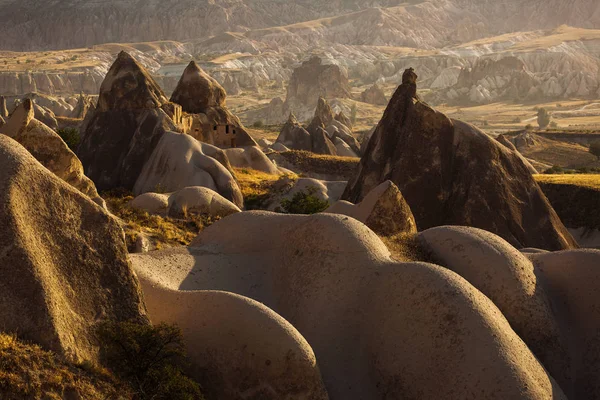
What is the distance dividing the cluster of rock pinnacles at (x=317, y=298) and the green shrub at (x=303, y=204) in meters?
11.1

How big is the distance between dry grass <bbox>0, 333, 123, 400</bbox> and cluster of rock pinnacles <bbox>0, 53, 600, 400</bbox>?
0.27 m

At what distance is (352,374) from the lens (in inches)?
497

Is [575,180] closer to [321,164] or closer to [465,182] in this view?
[465,182]

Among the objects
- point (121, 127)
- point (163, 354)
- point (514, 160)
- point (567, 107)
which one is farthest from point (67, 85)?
point (163, 354)

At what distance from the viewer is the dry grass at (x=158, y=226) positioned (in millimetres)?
23297

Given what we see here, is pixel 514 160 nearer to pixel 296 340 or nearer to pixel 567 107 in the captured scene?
pixel 296 340

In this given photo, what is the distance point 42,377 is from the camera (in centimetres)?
880

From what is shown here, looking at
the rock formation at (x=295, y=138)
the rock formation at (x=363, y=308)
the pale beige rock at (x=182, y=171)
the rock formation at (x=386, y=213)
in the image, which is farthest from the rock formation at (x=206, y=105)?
the rock formation at (x=363, y=308)

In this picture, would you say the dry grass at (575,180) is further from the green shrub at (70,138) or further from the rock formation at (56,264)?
the rock formation at (56,264)

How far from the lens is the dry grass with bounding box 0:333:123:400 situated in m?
8.52

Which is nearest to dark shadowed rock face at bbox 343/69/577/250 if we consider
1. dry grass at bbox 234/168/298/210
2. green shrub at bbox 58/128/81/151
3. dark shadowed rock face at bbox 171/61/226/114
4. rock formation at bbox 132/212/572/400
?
rock formation at bbox 132/212/572/400

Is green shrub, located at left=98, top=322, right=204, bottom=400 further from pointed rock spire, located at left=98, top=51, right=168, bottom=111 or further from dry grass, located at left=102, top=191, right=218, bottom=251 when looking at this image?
pointed rock spire, located at left=98, top=51, right=168, bottom=111

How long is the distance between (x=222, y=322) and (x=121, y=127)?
2798 cm

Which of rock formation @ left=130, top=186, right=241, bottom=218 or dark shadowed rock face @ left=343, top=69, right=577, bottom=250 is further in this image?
rock formation @ left=130, top=186, right=241, bottom=218
